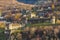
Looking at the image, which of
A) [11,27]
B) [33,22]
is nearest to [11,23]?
[11,27]

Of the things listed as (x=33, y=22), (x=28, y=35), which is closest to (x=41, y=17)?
(x=33, y=22)

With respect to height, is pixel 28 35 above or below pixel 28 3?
below

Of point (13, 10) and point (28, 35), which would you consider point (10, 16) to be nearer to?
point (13, 10)

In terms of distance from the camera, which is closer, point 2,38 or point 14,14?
point 2,38

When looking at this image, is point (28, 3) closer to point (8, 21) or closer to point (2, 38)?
point (8, 21)

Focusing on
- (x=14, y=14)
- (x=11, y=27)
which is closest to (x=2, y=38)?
(x=11, y=27)

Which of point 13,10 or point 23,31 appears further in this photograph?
point 13,10

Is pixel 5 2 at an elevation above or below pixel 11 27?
above

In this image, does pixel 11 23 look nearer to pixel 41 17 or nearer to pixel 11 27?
pixel 11 27
